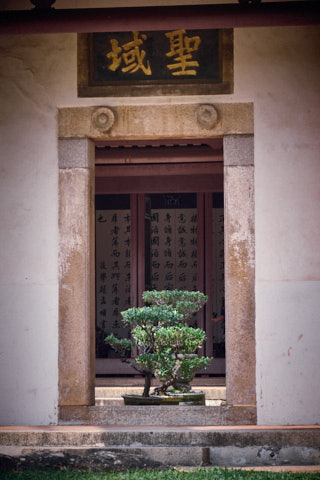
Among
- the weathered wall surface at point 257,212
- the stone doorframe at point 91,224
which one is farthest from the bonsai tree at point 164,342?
the weathered wall surface at point 257,212

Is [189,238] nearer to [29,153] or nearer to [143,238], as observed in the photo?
[143,238]

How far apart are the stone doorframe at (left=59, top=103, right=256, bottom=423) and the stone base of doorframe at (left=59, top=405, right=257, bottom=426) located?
71 mm

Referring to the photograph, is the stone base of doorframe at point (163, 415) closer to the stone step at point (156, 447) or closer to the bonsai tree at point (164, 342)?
the stone step at point (156, 447)

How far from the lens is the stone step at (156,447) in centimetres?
778

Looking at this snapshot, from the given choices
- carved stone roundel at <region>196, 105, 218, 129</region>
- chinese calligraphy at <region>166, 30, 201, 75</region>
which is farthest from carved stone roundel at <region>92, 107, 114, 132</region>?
carved stone roundel at <region>196, 105, 218, 129</region>

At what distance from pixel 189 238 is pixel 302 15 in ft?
20.3

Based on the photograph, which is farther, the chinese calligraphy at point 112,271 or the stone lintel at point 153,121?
the chinese calligraphy at point 112,271

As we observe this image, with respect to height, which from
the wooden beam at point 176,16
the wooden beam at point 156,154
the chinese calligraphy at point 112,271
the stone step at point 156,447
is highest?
the wooden beam at point 176,16

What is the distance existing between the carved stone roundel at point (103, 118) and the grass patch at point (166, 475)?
3531mm

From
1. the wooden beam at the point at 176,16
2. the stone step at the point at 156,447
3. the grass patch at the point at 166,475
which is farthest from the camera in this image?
the stone step at the point at 156,447

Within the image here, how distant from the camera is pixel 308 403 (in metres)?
8.51

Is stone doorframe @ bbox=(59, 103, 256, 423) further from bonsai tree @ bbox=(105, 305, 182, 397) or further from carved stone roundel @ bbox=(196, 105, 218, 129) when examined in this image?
bonsai tree @ bbox=(105, 305, 182, 397)

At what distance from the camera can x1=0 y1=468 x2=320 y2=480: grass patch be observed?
7.05 metres

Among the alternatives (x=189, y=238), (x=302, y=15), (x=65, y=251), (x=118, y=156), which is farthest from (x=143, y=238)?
(x=302, y=15)
